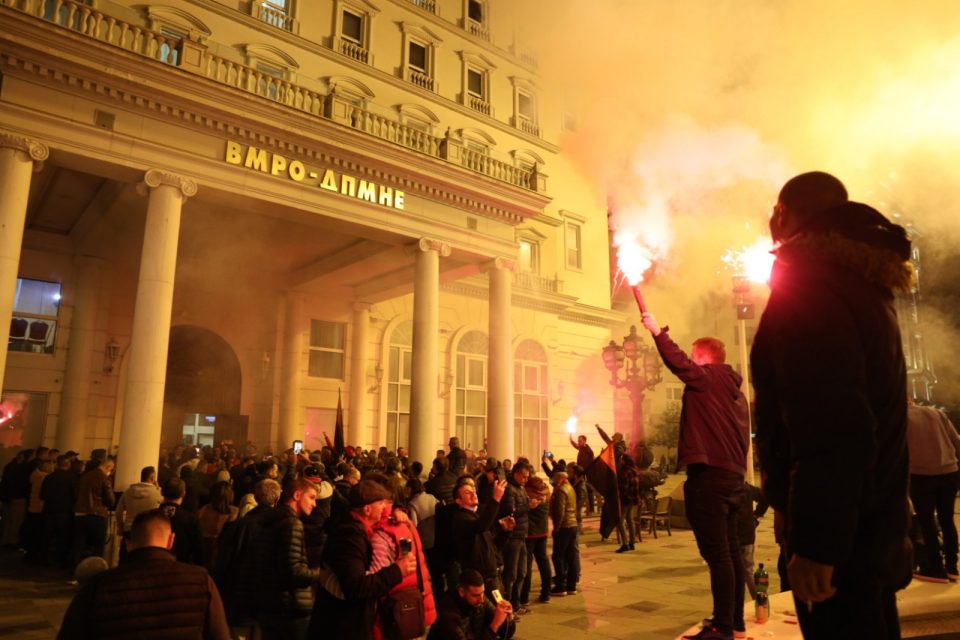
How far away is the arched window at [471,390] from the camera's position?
74.1 ft

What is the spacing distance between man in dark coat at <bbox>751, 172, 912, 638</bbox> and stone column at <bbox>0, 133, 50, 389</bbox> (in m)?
12.1

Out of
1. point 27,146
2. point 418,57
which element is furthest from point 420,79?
point 27,146

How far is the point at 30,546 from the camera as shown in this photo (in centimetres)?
1076

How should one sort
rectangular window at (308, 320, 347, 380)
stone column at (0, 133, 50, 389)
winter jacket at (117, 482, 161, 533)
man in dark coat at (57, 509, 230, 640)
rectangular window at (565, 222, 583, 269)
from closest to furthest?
1. man in dark coat at (57, 509, 230, 640)
2. winter jacket at (117, 482, 161, 533)
3. stone column at (0, 133, 50, 389)
4. rectangular window at (308, 320, 347, 380)
5. rectangular window at (565, 222, 583, 269)

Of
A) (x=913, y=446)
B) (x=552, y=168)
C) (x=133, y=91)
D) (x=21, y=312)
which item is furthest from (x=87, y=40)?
(x=552, y=168)

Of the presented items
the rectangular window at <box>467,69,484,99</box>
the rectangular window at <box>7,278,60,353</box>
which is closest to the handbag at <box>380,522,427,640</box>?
the rectangular window at <box>7,278,60,353</box>

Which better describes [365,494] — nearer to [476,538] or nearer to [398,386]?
[476,538]

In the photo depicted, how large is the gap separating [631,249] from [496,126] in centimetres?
1789

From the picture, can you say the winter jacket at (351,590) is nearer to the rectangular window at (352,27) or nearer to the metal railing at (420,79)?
the rectangular window at (352,27)

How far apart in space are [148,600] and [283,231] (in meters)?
15.8

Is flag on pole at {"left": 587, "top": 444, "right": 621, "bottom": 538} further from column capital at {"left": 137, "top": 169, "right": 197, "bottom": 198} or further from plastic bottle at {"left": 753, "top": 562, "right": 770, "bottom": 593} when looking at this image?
column capital at {"left": 137, "top": 169, "right": 197, "bottom": 198}

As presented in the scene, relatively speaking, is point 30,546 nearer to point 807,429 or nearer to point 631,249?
point 631,249

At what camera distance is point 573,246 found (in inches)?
1073

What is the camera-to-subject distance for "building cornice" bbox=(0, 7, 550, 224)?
10.6 meters
